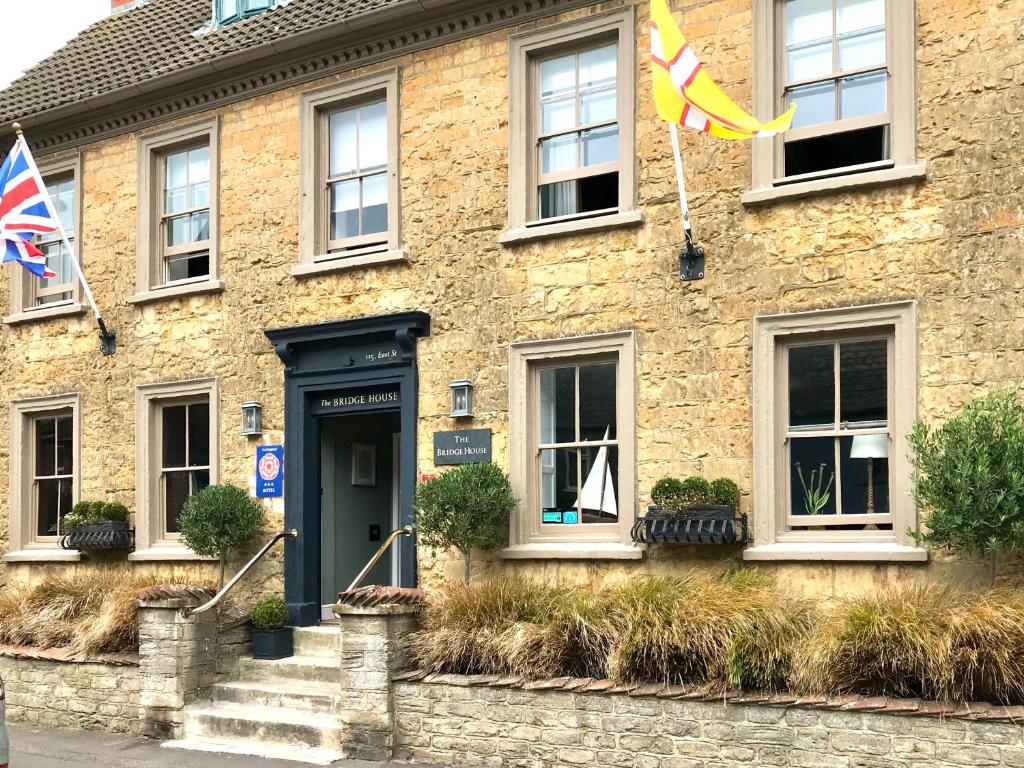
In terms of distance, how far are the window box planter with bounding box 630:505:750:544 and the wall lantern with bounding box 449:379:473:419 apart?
2.33 m

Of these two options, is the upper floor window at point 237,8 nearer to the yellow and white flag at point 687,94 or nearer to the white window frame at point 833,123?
the yellow and white flag at point 687,94

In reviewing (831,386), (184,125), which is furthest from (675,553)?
(184,125)

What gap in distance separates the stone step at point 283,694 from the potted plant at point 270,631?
40 cm

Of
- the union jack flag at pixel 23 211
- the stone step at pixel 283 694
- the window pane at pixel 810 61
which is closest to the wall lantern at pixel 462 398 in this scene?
the stone step at pixel 283 694

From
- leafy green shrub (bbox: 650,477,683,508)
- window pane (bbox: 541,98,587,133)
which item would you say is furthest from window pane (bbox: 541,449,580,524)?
window pane (bbox: 541,98,587,133)

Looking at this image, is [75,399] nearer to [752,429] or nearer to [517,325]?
[517,325]

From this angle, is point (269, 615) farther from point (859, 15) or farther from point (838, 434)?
point (859, 15)

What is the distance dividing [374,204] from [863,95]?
523 centimetres

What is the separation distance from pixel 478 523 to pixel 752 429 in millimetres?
2615

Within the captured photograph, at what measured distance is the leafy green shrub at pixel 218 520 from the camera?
43.9ft

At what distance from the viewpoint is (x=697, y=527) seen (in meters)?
10.6

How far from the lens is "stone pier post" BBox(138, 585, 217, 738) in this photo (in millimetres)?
12070

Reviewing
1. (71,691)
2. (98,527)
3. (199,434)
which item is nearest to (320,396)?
(199,434)

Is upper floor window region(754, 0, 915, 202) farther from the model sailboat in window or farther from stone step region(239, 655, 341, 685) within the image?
stone step region(239, 655, 341, 685)
